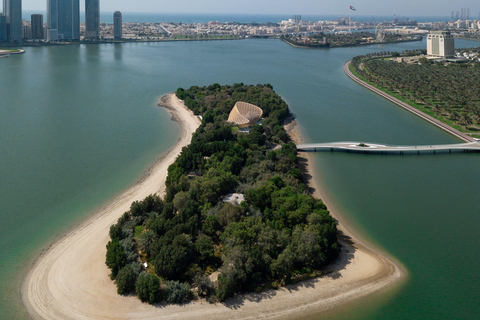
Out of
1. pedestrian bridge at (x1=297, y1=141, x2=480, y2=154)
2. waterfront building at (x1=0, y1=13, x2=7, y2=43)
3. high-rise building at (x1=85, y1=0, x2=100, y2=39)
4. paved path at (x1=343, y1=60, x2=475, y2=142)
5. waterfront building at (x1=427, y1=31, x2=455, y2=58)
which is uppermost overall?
high-rise building at (x1=85, y1=0, x2=100, y2=39)

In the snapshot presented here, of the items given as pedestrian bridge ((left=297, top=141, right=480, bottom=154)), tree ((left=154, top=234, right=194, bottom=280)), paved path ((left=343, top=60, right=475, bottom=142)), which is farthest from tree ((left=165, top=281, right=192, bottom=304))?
paved path ((left=343, top=60, right=475, bottom=142))

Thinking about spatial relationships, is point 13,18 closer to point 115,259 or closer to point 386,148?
point 386,148

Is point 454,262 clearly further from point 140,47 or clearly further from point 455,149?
point 140,47

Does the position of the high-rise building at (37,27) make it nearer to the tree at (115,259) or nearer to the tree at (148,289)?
the tree at (115,259)

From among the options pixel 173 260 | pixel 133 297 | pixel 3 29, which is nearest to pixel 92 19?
pixel 3 29

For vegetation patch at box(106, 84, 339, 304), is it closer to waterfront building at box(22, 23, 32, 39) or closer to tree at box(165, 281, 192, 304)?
tree at box(165, 281, 192, 304)

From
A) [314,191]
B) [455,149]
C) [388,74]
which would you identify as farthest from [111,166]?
[388,74]
